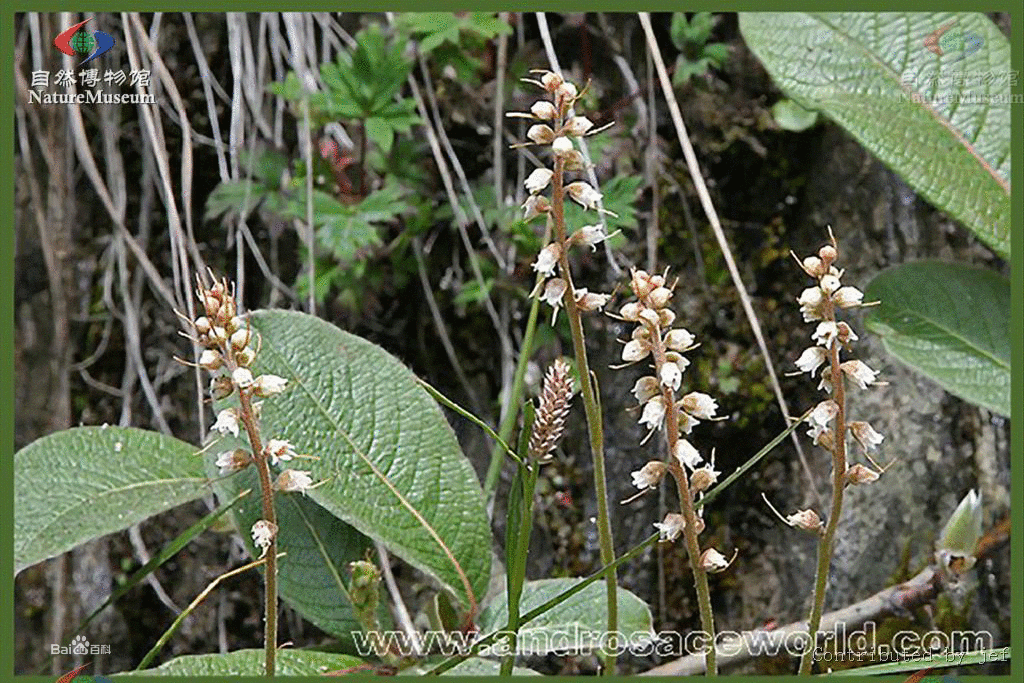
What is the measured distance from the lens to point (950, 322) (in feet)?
3.58

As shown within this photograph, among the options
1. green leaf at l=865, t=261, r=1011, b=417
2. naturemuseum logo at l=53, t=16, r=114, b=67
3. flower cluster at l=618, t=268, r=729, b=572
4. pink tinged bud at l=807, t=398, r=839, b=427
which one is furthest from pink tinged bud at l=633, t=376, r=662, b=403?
naturemuseum logo at l=53, t=16, r=114, b=67

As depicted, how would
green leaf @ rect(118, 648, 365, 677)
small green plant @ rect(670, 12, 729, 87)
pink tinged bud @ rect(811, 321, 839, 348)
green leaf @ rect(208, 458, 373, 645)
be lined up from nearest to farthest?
pink tinged bud @ rect(811, 321, 839, 348) → green leaf @ rect(118, 648, 365, 677) → green leaf @ rect(208, 458, 373, 645) → small green plant @ rect(670, 12, 729, 87)

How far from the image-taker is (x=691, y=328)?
1.25m

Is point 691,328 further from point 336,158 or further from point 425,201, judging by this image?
point 336,158

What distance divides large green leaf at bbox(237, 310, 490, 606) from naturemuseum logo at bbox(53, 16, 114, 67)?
0.64 m

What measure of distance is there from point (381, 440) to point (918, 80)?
2.36 ft

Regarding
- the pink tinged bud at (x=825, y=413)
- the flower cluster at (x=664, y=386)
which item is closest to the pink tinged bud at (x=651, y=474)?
the flower cluster at (x=664, y=386)

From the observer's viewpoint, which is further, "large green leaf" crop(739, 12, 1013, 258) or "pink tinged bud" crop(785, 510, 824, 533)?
"large green leaf" crop(739, 12, 1013, 258)

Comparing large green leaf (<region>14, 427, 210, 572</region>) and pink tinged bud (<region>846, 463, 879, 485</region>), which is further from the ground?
pink tinged bud (<region>846, 463, 879, 485</region>)

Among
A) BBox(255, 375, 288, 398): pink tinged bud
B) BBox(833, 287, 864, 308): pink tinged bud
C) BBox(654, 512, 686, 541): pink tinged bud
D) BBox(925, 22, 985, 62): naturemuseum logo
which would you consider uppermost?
BBox(925, 22, 985, 62): naturemuseum logo

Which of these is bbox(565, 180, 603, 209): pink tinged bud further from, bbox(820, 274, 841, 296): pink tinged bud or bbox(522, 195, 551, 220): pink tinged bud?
bbox(820, 274, 841, 296): pink tinged bud

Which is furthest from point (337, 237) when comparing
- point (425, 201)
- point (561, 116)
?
point (561, 116)

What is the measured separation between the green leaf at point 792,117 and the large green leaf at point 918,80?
0.16m

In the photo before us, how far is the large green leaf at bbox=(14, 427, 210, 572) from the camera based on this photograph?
3.01 feet
